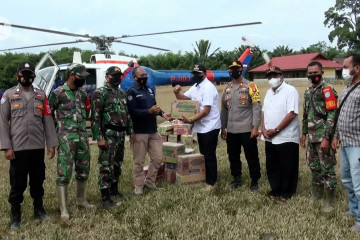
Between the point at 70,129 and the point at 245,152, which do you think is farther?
the point at 245,152

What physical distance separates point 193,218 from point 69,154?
1.70 metres

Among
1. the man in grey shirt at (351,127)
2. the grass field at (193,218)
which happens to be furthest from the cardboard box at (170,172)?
the man in grey shirt at (351,127)

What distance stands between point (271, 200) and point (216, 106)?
169cm

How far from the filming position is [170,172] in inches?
241

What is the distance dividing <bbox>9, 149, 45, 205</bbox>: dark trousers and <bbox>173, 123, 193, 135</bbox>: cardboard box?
2300 millimetres

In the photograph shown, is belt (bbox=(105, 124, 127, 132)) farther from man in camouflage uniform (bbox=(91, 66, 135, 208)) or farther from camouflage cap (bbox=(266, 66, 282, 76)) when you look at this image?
camouflage cap (bbox=(266, 66, 282, 76))

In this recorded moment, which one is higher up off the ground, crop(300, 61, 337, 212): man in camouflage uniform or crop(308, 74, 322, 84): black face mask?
crop(308, 74, 322, 84): black face mask

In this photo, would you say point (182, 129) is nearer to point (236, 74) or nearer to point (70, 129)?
point (236, 74)

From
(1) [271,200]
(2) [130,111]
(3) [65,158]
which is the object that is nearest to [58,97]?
(3) [65,158]

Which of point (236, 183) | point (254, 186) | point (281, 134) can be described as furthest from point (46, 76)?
point (281, 134)

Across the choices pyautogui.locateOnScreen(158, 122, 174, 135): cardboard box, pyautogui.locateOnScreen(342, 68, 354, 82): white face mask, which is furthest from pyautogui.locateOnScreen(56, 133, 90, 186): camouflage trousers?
pyautogui.locateOnScreen(342, 68, 354, 82): white face mask

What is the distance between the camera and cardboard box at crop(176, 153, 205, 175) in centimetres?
571

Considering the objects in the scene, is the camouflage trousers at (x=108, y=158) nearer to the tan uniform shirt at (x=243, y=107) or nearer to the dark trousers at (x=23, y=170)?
the dark trousers at (x=23, y=170)

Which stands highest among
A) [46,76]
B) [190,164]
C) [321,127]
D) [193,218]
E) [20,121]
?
[46,76]
